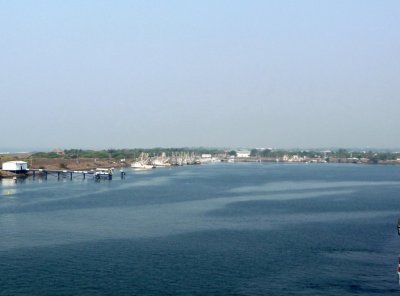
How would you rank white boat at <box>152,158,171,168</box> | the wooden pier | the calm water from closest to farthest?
1. the calm water
2. the wooden pier
3. white boat at <box>152,158,171,168</box>

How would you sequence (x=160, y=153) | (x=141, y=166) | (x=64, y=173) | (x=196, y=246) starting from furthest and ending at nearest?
(x=160, y=153) → (x=141, y=166) → (x=64, y=173) → (x=196, y=246)

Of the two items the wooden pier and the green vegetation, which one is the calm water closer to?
the wooden pier

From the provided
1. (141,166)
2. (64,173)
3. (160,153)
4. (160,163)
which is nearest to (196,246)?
(64,173)

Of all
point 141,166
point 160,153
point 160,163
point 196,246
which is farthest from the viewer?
point 160,153

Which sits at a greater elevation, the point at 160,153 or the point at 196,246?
the point at 160,153

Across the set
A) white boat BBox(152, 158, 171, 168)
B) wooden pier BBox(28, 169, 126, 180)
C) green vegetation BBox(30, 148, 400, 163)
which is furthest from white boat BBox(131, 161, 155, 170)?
wooden pier BBox(28, 169, 126, 180)

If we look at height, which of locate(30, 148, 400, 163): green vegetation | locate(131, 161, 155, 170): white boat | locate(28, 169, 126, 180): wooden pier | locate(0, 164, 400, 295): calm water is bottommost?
locate(0, 164, 400, 295): calm water

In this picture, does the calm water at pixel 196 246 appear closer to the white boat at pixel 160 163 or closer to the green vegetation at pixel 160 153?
the green vegetation at pixel 160 153

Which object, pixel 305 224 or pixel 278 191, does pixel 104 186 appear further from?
pixel 305 224

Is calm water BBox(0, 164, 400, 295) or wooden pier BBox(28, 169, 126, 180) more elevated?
wooden pier BBox(28, 169, 126, 180)

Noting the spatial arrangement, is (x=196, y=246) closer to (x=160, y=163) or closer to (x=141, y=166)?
(x=141, y=166)
